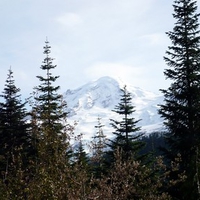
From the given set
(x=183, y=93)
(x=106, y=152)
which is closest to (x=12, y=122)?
(x=106, y=152)

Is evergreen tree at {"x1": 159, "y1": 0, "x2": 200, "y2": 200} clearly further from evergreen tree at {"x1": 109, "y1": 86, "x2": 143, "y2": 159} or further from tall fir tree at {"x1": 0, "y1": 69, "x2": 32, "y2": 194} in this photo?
tall fir tree at {"x1": 0, "y1": 69, "x2": 32, "y2": 194}

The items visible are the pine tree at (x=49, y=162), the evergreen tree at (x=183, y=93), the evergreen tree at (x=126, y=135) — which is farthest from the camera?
the evergreen tree at (x=126, y=135)

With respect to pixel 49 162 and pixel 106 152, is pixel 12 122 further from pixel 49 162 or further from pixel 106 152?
pixel 49 162

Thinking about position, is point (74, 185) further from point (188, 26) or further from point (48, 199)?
point (188, 26)

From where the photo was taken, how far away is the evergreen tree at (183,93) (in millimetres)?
18656

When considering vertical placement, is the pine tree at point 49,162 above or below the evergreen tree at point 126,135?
below

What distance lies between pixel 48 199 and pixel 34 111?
3.71m

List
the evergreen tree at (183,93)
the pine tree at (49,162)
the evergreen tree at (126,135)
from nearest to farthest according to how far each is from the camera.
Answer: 1. the pine tree at (49,162)
2. the evergreen tree at (183,93)
3. the evergreen tree at (126,135)

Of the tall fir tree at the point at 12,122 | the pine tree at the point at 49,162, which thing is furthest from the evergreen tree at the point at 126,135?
the pine tree at the point at 49,162

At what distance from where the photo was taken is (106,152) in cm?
2336

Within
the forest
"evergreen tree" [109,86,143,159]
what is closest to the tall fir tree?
the forest

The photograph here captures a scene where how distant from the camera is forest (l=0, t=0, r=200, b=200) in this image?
9.13m

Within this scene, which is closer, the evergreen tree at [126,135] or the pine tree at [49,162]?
the pine tree at [49,162]

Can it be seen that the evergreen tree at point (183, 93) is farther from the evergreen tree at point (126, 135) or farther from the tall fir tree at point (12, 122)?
the tall fir tree at point (12, 122)
